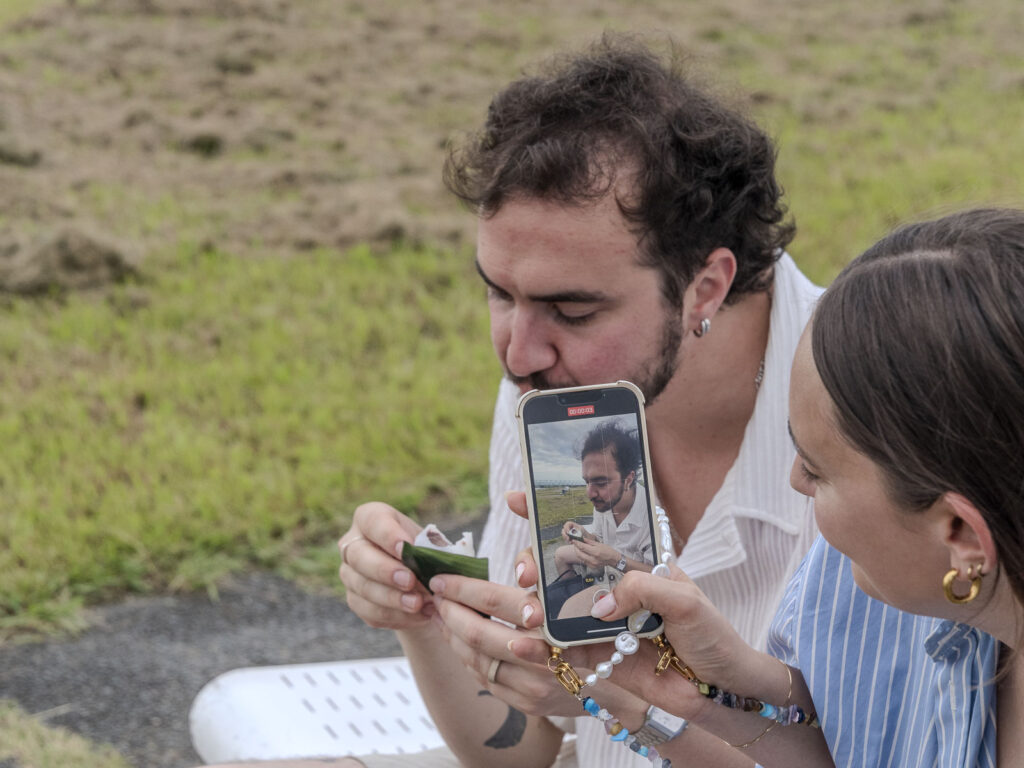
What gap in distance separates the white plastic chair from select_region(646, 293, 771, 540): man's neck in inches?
35.9

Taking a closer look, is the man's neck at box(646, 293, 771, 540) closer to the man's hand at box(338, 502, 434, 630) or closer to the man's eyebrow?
the man's eyebrow

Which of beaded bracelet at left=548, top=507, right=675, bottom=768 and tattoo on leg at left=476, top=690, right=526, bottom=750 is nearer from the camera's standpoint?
beaded bracelet at left=548, top=507, right=675, bottom=768

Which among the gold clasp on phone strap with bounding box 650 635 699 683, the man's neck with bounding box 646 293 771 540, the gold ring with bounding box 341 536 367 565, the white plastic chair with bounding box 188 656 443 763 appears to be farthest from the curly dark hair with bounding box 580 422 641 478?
the white plastic chair with bounding box 188 656 443 763

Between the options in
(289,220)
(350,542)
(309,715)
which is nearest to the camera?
(350,542)

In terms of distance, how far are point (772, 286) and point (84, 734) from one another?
8.09 feet

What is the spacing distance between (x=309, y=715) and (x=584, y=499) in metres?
1.47

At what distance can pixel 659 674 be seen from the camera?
1653 mm

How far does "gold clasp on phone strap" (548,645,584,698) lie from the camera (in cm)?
165

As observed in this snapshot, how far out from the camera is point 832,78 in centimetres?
912

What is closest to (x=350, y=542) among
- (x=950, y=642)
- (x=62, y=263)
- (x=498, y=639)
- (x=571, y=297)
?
(x=498, y=639)

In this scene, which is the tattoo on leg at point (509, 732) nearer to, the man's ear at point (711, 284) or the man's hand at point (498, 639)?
the man's hand at point (498, 639)

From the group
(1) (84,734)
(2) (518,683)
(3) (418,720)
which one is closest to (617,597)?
(2) (518,683)

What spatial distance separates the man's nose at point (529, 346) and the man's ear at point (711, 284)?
1.08 ft

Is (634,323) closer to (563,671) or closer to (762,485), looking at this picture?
(762,485)
